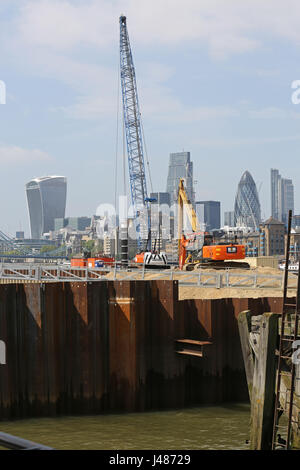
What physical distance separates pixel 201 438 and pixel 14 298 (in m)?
6.66

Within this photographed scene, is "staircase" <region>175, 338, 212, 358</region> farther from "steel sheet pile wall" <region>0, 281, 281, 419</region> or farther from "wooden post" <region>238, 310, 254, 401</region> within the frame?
"wooden post" <region>238, 310, 254, 401</region>

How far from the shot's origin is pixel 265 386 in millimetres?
13898

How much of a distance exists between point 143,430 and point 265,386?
4.73m

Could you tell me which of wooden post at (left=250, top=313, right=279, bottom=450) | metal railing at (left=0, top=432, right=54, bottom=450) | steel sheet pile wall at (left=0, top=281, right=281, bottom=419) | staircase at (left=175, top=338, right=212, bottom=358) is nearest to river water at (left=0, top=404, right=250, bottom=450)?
steel sheet pile wall at (left=0, top=281, right=281, bottom=419)

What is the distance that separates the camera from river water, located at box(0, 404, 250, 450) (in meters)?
15.8

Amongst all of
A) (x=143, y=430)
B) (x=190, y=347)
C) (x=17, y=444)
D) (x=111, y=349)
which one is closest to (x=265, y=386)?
(x=143, y=430)

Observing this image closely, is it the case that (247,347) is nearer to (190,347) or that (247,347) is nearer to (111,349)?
(190,347)

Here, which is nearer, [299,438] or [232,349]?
[299,438]

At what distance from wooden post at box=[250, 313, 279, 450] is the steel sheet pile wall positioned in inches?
223
